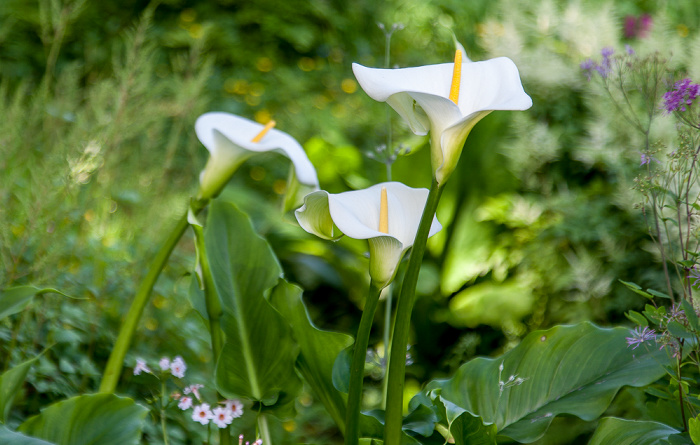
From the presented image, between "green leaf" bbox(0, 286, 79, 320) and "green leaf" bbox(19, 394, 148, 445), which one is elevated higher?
"green leaf" bbox(0, 286, 79, 320)

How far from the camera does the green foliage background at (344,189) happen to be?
4.81ft

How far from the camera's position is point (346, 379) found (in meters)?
0.94

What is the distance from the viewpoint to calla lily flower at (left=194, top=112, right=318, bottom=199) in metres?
1.03

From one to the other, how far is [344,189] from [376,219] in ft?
4.99

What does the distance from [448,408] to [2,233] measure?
0.95 metres

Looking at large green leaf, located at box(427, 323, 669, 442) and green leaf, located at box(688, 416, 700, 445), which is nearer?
green leaf, located at box(688, 416, 700, 445)

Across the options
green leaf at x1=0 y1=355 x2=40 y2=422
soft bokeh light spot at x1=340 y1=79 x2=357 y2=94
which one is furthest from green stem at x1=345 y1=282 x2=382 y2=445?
soft bokeh light spot at x1=340 y1=79 x2=357 y2=94

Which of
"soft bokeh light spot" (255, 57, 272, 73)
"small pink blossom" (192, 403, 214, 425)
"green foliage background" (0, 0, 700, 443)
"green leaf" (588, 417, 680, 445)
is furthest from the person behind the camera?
"soft bokeh light spot" (255, 57, 272, 73)

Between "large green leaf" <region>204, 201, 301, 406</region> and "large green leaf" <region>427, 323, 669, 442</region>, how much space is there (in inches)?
9.9

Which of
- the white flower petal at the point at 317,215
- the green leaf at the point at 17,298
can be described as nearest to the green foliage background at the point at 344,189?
the green leaf at the point at 17,298

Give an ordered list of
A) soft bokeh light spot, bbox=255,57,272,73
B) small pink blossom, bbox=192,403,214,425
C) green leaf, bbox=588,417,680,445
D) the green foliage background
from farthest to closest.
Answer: soft bokeh light spot, bbox=255,57,272,73
the green foliage background
small pink blossom, bbox=192,403,214,425
green leaf, bbox=588,417,680,445

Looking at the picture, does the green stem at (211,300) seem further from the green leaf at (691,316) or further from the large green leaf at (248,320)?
the green leaf at (691,316)

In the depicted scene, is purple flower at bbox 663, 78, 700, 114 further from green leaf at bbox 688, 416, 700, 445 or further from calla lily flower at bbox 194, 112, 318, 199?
calla lily flower at bbox 194, 112, 318, 199

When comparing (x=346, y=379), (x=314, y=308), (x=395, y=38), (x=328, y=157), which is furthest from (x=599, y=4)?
(x=346, y=379)
